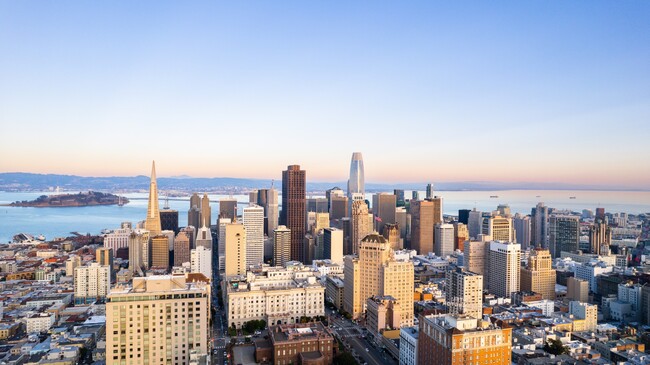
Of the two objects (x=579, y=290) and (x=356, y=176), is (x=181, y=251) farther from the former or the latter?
(x=356, y=176)

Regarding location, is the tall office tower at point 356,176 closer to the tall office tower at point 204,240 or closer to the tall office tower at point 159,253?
the tall office tower at point 204,240

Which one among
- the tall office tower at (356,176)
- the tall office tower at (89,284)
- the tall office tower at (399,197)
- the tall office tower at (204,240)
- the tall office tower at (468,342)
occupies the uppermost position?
the tall office tower at (356,176)

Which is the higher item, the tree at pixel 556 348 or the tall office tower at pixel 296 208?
the tall office tower at pixel 296 208

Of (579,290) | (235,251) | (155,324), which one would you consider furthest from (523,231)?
(155,324)

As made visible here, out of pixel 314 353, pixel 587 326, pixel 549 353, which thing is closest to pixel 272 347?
pixel 314 353

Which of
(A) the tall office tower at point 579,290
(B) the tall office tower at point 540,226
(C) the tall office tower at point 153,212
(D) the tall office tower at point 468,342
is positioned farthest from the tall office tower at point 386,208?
(D) the tall office tower at point 468,342

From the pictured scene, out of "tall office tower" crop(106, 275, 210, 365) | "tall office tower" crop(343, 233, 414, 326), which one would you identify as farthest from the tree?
"tall office tower" crop(106, 275, 210, 365)
